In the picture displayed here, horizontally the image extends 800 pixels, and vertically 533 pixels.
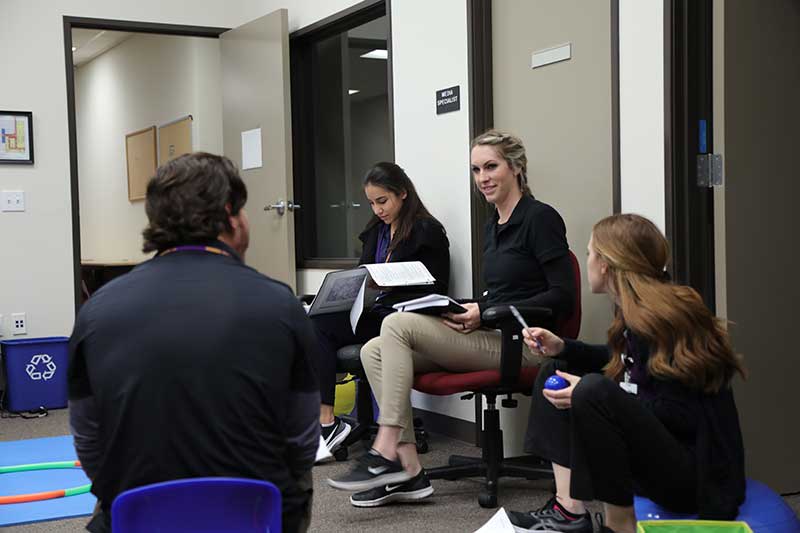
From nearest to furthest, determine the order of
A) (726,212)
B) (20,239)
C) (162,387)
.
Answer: (162,387) < (726,212) < (20,239)

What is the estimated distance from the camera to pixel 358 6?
4.48 metres

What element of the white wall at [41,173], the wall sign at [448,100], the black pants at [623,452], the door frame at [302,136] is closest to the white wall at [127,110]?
the white wall at [41,173]

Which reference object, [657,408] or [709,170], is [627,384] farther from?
[709,170]

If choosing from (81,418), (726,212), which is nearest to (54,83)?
(726,212)

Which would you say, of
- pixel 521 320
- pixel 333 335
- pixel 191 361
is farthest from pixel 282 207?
pixel 191 361

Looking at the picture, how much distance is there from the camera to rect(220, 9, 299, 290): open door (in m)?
4.83

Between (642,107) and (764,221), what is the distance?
50 cm

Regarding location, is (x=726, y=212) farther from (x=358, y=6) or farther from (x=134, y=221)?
(x=134, y=221)

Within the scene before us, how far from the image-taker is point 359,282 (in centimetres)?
343

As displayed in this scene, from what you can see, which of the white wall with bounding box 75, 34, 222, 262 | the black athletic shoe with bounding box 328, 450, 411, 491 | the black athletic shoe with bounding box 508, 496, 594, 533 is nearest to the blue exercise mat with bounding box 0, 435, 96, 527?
the black athletic shoe with bounding box 328, 450, 411, 491

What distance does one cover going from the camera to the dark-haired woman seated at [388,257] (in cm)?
355

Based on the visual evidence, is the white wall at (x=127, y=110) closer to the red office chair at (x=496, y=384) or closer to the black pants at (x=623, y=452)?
the red office chair at (x=496, y=384)

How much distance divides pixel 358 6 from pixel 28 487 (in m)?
2.61

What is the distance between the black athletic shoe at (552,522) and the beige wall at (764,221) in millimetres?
630
